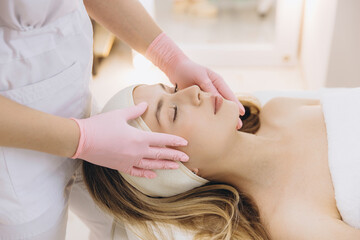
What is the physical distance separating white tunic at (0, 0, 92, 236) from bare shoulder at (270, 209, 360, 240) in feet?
2.32

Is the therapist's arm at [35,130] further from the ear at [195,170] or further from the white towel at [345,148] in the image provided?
the white towel at [345,148]

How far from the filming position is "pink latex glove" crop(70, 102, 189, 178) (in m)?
1.27

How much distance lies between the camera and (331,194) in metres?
1.40

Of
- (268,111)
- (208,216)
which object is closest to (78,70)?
(208,216)

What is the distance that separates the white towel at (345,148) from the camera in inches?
51.9

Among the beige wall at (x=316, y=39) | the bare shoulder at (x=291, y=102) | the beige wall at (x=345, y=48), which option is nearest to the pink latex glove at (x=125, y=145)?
the bare shoulder at (x=291, y=102)

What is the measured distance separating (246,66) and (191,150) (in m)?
2.22

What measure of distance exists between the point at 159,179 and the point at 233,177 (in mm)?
270

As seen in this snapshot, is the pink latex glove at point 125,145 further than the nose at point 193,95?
No

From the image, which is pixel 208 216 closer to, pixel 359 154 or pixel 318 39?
pixel 359 154

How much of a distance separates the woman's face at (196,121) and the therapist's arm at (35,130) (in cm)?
30

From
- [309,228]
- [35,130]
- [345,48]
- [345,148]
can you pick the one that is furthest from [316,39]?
[35,130]

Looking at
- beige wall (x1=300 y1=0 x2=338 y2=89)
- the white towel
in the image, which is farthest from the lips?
beige wall (x1=300 y1=0 x2=338 y2=89)

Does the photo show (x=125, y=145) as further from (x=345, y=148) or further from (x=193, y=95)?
(x=345, y=148)
